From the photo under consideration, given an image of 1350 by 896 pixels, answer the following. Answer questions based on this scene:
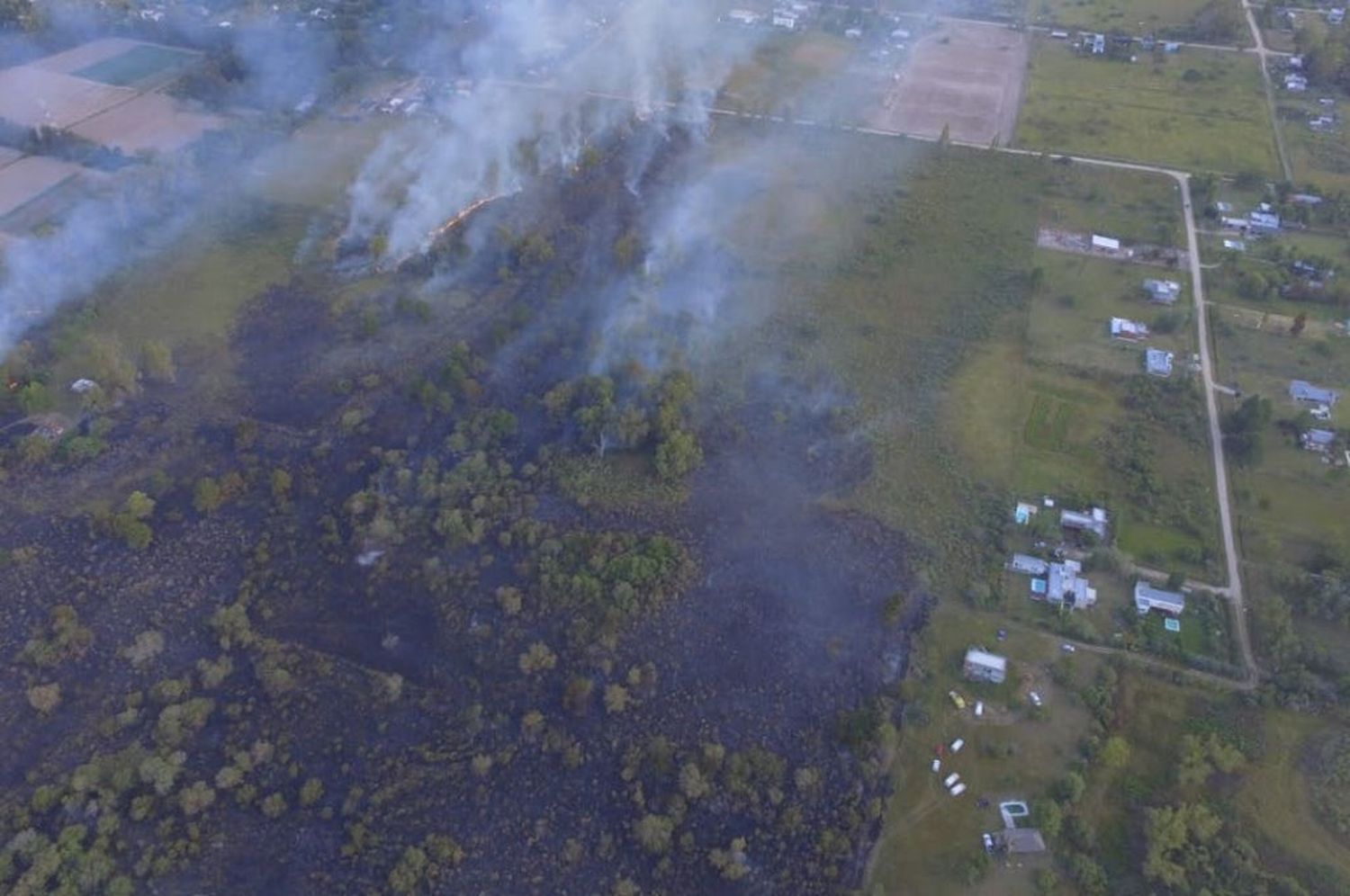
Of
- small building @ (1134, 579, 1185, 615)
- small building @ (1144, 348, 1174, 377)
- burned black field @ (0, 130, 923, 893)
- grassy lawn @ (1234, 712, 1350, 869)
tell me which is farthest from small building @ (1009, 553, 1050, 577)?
small building @ (1144, 348, 1174, 377)

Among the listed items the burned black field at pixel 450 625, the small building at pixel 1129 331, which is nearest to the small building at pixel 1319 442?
the small building at pixel 1129 331

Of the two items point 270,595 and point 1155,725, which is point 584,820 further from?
point 1155,725

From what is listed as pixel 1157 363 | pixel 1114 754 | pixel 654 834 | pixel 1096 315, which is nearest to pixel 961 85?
pixel 1096 315

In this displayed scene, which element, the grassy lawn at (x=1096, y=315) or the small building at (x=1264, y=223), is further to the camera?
the small building at (x=1264, y=223)

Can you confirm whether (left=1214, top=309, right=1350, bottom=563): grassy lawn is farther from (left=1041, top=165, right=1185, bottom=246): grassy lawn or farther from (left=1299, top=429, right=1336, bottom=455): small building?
(left=1041, top=165, right=1185, bottom=246): grassy lawn

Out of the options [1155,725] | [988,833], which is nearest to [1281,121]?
[1155,725]

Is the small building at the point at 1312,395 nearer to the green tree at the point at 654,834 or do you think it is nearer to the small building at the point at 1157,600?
the small building at the point at 1157,600

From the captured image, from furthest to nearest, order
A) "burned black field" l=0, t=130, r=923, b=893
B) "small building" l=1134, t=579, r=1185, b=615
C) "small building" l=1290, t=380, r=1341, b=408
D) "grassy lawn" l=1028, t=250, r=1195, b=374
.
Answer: "grassy lawn" l=1028, t=250, r=1195, b=374 < "small building" l=1290, t=380, r=1341, b=408 < "small building" l=1134, t=579, r=1185, b=615 < "burned black field" l=0, t=130, r=923, b=893
